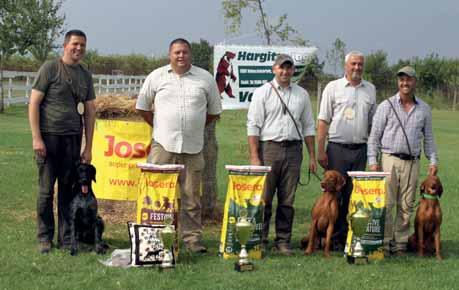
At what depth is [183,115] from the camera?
624 centimetres

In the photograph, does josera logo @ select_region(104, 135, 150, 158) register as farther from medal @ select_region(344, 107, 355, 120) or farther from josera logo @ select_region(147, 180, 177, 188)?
medal @ select_region(344, 107, 355, 120)

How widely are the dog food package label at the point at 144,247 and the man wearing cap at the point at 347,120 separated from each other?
1916mm

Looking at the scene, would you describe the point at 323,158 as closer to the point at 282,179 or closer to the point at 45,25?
the point at 282,179

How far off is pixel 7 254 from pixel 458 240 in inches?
187

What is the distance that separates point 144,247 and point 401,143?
2680 mm

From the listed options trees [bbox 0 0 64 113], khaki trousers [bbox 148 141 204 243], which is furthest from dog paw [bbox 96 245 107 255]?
trees [bbox 0 0 64 113]

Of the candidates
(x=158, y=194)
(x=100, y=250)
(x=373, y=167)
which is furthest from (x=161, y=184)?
(x=373, y=167)

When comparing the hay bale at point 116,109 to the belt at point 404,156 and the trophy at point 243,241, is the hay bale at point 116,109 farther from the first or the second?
the belt at point 404,156

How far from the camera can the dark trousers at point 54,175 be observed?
243 inches

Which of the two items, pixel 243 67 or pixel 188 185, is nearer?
pixel 188 185

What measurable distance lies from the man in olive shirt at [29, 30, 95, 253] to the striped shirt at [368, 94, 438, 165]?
2.80 meters

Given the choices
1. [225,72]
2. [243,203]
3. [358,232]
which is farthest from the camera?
[225,72]

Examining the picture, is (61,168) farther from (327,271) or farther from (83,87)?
(327,271)

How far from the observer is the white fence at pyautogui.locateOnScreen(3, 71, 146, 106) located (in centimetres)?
2777
